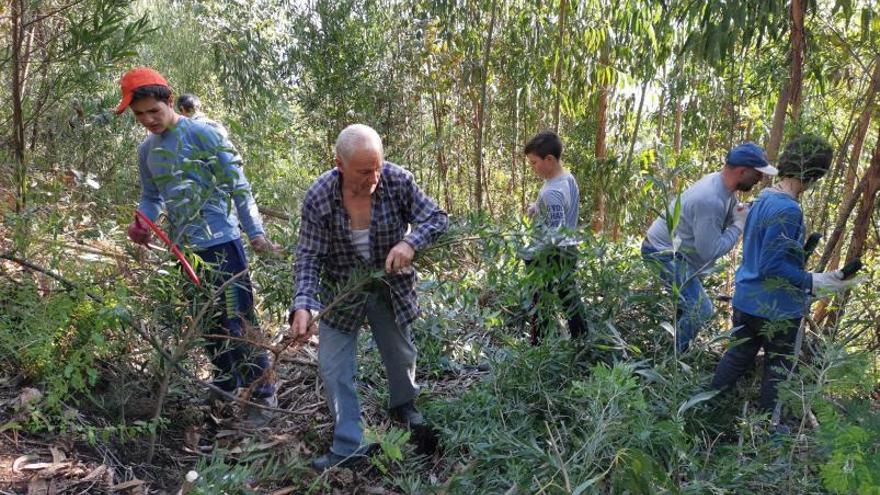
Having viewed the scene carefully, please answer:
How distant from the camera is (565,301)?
11.8 feet

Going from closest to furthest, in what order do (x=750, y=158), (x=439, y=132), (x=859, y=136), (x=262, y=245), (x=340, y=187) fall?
(x=340, y=187) → (x=262, y=245) → (x=750, y=158) → (x=859, y=136) → (x=439, y=132)

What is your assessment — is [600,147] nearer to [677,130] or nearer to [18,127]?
[677,130]

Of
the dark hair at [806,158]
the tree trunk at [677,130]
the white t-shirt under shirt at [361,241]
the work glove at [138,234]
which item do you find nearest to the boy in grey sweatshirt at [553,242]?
the white t-shirt under shirt at [361,241]

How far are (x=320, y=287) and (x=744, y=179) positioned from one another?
2.36 meters

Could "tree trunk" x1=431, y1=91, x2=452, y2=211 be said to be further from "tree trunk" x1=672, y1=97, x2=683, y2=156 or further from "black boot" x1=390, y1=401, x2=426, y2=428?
"black boot" x1=390, y1=401, x2=426, y2=428

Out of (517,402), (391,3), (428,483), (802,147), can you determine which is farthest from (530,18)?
(428,483)

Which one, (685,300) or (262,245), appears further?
(685,300)

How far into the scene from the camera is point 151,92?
3086mm

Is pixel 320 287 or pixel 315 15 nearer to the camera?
pixel 320 287

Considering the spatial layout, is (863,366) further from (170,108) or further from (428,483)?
(170,108)

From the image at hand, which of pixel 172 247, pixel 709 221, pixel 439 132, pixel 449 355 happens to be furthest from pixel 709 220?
pixel 439 132

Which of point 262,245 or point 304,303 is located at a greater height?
point 262,245

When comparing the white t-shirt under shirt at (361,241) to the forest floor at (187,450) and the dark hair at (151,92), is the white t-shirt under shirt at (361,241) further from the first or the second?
the dark hair at (151,92)

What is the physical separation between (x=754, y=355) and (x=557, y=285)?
105cm
